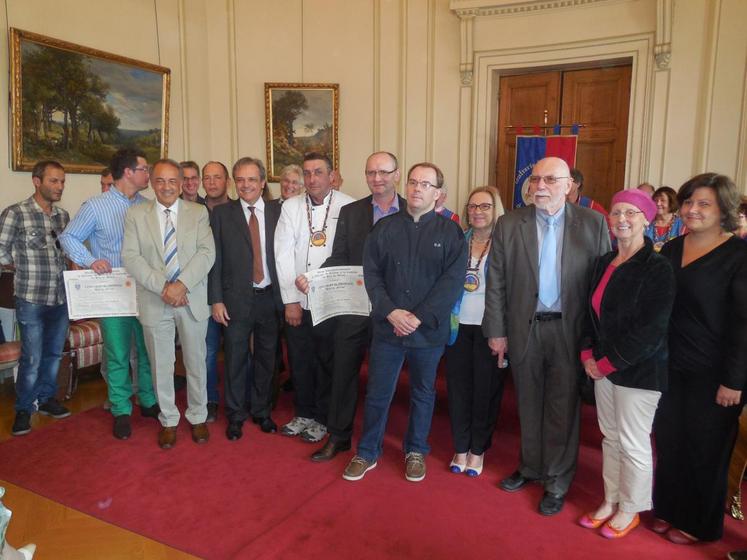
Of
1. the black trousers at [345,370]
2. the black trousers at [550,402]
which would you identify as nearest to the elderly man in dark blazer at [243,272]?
the black trousers at [345,370]

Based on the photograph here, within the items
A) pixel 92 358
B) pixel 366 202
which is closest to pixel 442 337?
pixel 366 202

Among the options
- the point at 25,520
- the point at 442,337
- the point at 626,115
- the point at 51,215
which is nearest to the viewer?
the point at 25,520

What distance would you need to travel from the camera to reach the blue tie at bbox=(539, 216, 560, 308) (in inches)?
112

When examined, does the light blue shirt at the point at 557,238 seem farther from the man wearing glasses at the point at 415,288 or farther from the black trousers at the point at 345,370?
the black trousers at the point at 345,370

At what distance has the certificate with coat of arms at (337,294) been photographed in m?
3.36

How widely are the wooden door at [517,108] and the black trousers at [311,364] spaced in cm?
411

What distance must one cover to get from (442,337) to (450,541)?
977 millimetres

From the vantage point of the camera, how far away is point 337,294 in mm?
3395

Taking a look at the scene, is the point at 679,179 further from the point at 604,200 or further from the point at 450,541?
the point at 450,541

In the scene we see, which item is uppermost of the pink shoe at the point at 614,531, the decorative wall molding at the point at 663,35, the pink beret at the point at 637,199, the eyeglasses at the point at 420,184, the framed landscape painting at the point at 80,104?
the decorative wall molding at the point at 663,35

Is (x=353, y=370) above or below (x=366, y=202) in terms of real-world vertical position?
below

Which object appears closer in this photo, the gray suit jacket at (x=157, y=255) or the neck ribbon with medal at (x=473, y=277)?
the neck ribbon with medal at (x=473, y=277)

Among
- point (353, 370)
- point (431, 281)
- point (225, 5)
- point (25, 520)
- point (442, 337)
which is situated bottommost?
point (25, 520)

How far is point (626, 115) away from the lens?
6.44 metres
